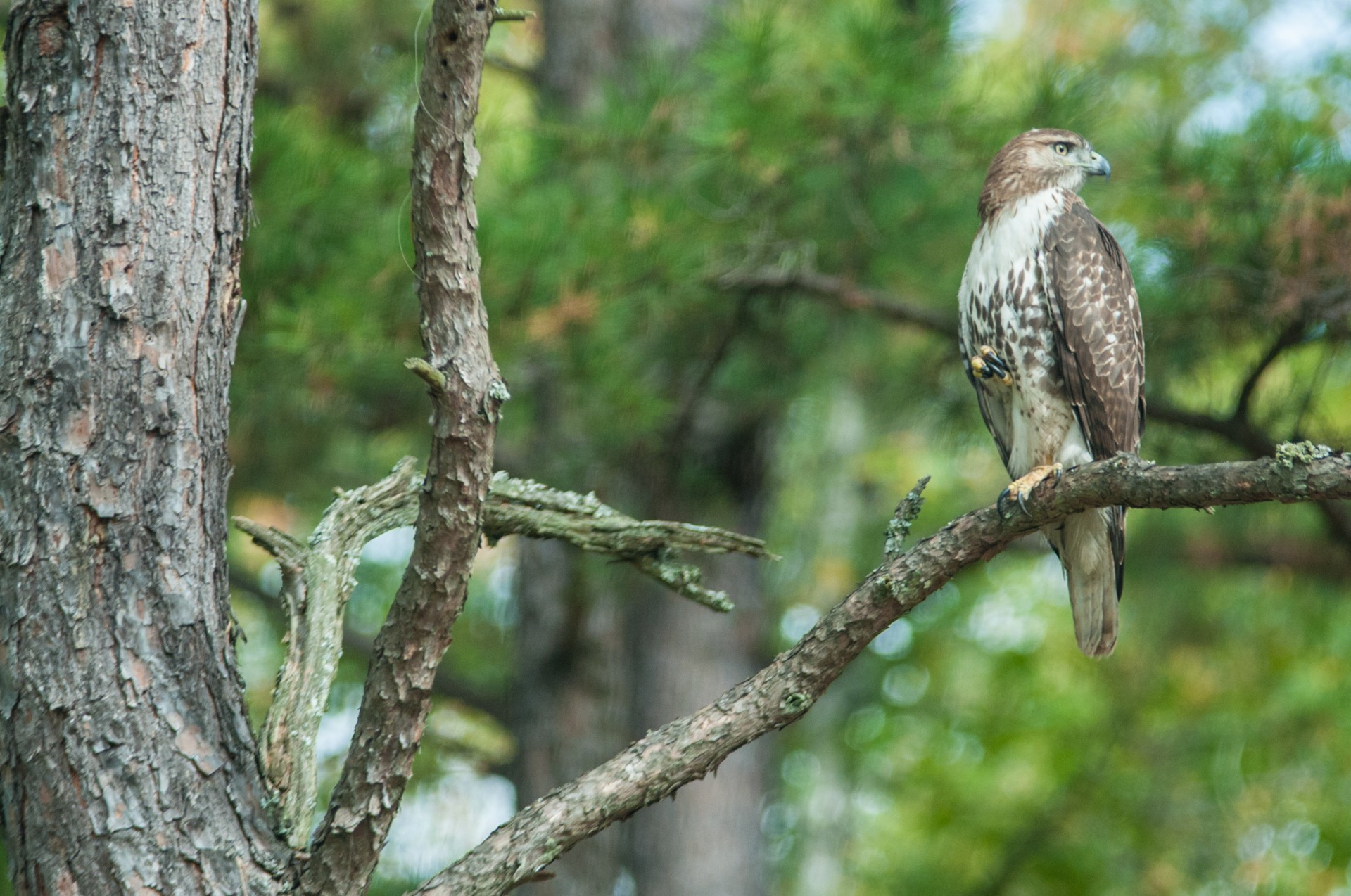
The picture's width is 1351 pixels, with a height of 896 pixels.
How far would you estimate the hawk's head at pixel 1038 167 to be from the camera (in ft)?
12.8

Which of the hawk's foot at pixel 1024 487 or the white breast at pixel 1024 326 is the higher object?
the white breast at pixel 1024 326

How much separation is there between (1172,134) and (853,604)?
9.65 ft

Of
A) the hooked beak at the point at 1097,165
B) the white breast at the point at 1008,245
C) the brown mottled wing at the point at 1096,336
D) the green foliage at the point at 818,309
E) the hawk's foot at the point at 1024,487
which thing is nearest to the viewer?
the hawk's foot at the point at 1024,487

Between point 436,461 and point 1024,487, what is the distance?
162 centimetres

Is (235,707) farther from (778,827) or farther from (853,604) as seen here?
(778,827)

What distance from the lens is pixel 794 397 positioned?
578cm

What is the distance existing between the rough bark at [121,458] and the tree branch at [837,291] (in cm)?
270

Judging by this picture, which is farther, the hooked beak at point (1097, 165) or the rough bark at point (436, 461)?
the hooked beak at point (1097, 165)

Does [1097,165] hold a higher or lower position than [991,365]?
higher

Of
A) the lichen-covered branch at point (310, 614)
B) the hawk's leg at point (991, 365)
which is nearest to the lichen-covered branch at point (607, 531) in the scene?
the lichen-covered branch at point (310, 614)

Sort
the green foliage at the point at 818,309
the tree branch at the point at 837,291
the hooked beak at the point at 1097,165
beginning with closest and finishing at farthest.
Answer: the hooked beak at the point at 1097,165 < the green foliage at the point at 818,309 < the tree branch at the point at 837,291

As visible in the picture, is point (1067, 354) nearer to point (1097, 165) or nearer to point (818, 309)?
point (1097, 165)

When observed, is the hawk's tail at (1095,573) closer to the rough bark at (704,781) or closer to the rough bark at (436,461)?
the rough bark at (436,461)

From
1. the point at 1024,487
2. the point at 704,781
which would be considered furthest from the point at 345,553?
the point at 704,781
